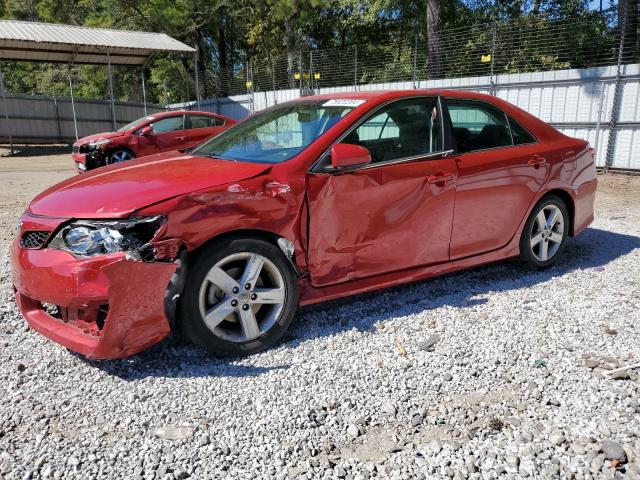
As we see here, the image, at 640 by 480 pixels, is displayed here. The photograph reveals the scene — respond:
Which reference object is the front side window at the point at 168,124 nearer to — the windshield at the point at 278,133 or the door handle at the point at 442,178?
the windshield at the point at 278,133

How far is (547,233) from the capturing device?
15.7ft

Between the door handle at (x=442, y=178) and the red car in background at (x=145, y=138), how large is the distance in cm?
877

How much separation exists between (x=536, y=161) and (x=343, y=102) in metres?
1.83

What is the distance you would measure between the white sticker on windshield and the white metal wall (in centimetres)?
979

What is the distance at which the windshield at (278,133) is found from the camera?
11.7 ft

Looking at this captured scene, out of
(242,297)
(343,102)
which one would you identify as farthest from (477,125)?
(242,297)

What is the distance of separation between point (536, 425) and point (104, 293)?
7.27 feet

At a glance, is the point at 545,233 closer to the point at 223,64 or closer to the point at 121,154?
the point at 121,154

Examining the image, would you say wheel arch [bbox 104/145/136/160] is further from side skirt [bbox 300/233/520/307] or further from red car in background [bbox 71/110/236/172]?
side skirt [bbox 300/233/520/307]

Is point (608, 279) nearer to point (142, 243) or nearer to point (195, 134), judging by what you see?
point (142, 243)

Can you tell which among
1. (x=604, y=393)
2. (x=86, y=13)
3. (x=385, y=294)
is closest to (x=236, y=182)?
(x=385, y=294)

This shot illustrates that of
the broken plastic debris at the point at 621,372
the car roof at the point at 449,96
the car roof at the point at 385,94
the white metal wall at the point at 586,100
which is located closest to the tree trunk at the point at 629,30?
the white metal wall at the point at 586,100

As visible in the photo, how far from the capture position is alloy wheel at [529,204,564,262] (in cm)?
470

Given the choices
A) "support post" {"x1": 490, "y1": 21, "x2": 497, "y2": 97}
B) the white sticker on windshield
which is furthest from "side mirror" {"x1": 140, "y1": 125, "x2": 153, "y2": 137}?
the white sticker on windshield
